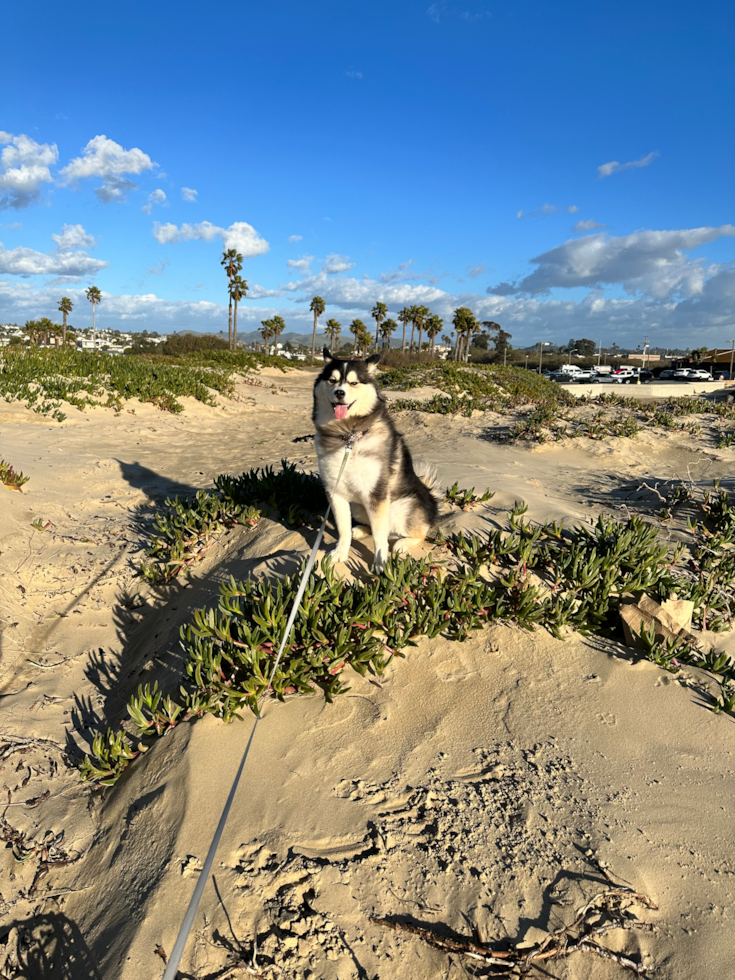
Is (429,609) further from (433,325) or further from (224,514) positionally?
(433,325)

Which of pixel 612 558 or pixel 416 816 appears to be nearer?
pixel 416 816

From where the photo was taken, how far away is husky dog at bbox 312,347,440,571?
3564mm

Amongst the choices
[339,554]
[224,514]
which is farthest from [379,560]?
[224,514]

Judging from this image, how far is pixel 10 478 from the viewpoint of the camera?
19.8ft

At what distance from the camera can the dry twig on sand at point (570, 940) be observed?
1712 millimetres

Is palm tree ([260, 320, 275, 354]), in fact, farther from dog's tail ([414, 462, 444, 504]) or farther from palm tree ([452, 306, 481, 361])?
dog's tail ([414, 462, 444, 504])

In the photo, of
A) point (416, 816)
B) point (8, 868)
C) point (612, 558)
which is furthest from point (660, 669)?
point (8, 868)

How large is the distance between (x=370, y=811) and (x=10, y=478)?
5.85 metres

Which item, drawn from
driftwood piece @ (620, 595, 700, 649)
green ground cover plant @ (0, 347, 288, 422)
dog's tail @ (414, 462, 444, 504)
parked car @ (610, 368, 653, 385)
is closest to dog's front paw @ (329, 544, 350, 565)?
dog's tail @ (414, 462, 444, 504)

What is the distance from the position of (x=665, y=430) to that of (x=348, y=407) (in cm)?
864

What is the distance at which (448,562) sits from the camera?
361 centimetres

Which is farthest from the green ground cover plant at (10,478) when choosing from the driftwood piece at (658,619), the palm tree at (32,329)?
the palm tree at (32,329)

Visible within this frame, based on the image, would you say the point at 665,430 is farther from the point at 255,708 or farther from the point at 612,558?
the point at 255,708

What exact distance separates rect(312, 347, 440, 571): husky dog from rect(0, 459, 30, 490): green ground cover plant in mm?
4293
